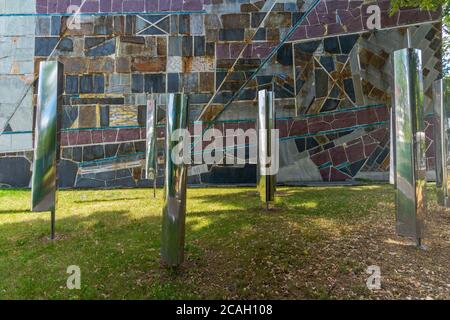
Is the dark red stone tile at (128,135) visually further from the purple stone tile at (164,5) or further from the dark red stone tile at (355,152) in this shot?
the dark red stone tile at (355,152)

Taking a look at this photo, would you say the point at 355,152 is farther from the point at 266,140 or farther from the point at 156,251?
the point at 156,251

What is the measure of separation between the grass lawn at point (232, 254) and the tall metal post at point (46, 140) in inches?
20.9

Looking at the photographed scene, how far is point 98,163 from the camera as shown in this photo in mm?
9656

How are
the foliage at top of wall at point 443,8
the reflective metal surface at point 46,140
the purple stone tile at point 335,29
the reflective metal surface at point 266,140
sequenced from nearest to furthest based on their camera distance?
the reflective metal surface at point 46,140, the reflective metal surface at point 266,140, the foliage at top of wall at point 443,8, the purple stone tile at point 335,29

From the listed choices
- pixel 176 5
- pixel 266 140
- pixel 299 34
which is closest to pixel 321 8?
pixel 299 34

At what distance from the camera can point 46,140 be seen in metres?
4.14

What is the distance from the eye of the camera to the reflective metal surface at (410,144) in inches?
143

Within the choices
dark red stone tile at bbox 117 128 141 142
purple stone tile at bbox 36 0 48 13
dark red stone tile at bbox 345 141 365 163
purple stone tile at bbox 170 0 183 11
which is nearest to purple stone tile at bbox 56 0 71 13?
purple stone tile at bbox 36 0 48 13

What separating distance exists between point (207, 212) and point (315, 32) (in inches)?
266

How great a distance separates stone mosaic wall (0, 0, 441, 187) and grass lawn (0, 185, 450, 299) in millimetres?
3816

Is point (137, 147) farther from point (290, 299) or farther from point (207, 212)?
point (290, 299)

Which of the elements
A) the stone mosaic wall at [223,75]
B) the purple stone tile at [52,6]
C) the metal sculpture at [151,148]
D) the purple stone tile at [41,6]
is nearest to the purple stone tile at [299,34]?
the stone mosaic wall at [223,75]

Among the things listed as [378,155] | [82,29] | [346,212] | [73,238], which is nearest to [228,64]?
[82,29]

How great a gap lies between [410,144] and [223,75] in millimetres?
6791
